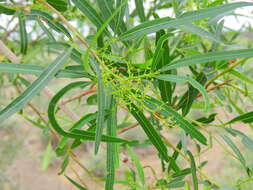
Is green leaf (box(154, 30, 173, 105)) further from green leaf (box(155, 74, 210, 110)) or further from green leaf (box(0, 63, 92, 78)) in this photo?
green leaf (box(0, 63, 92, 78))

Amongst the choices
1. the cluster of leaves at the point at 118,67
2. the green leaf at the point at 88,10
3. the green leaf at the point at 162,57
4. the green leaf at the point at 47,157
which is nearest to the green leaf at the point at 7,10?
the cluster of leaves at the point at 118,67

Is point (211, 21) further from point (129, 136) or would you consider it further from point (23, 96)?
point (129, 136)

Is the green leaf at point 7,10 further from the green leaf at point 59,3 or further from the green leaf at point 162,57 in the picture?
the green leaf at point 162,57

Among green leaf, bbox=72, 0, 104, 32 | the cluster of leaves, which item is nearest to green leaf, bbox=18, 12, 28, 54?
the cluster of leaves

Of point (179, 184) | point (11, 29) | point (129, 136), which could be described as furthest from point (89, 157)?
point (179, 184)

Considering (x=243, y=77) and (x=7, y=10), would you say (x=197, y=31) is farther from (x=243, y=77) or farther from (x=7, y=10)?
(x=7, y=10)

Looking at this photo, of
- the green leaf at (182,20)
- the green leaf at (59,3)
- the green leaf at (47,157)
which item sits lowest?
the green leaf at (47,157)
